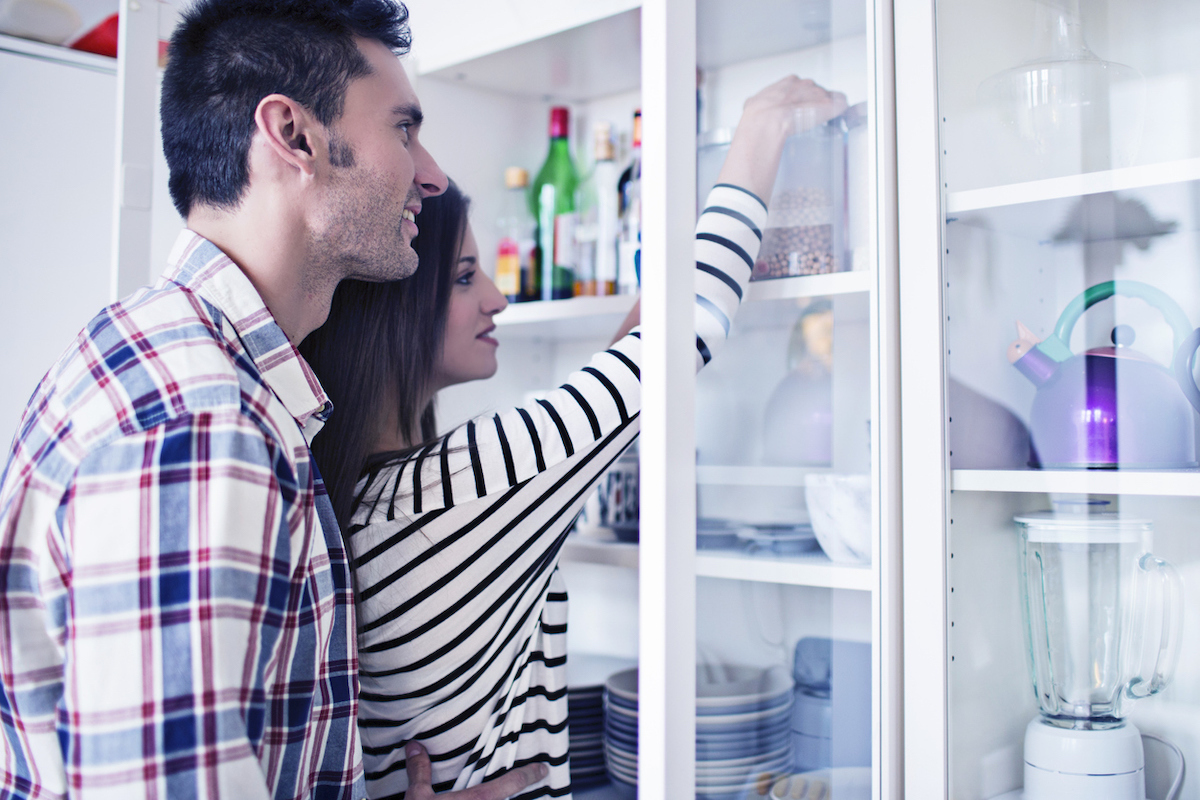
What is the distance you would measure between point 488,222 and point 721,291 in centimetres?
89

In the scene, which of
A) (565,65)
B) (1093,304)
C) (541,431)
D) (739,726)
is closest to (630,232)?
(565,65)

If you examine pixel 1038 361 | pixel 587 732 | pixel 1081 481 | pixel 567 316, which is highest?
pixel 567 316

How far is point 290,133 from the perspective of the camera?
2.49 feet

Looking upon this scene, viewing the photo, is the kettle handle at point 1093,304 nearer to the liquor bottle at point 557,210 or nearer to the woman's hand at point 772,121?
the woman's hand at point 772,121

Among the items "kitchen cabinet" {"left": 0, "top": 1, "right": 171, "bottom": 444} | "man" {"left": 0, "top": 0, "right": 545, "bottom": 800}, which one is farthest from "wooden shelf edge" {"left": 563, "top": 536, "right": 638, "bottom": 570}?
"kitchen cabinet" {"left": 0, "top": 1, "right": 171, "bottom": 444}

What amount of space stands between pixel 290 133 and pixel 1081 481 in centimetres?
76

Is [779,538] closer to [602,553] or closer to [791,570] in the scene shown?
[791,570]

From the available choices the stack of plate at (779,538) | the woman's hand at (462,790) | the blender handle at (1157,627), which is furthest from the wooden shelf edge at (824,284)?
the woman's hand at (462,790)

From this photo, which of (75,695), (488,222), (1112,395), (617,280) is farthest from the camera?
(488,222)

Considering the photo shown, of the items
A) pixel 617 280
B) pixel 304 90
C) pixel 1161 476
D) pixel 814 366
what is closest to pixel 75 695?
pixel 304 90

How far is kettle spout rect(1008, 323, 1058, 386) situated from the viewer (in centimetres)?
80

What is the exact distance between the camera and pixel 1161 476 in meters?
0.71

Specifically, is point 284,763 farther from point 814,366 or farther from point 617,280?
point 617,280

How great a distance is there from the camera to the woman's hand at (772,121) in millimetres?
856
